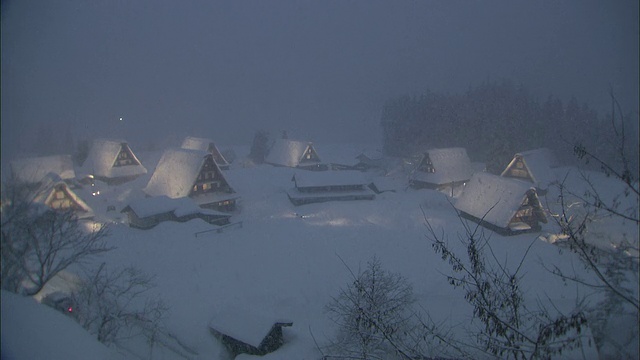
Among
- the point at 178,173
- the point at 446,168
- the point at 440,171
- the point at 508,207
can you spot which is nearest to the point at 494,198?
the point at 508,207

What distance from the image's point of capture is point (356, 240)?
622 inches

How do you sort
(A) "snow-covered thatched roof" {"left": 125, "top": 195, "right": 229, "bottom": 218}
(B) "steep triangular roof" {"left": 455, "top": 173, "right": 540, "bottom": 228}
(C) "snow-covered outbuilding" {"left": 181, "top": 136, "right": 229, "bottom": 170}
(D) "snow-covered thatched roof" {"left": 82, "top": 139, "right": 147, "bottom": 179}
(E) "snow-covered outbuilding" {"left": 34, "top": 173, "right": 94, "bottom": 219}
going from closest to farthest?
(E) "snow-covered outbuilding" {"left": 34, "top": 173, "right": 94, "bottom": 219} → (A) "snow-covered thatched roof" {"left": 125, "top": 195, "right": 229, "bottom": 218} → (B) "steep triangular roof" {"left": 455, "top": 173, "right": 540, "bottom": 228} → (D) "snow-covered thatched roof" {"left": 82, "top": 139, "right": 147, "bottom": 179} → (C) "snow-covered outbuilding" {"left": 181, "top": 136, "right": 229, "bottom": 170}

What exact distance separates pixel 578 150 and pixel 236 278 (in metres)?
11.7

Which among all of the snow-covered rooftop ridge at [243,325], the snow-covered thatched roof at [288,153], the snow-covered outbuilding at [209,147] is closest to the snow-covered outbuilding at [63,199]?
the snow-covered rooftop ridge at [243,325]

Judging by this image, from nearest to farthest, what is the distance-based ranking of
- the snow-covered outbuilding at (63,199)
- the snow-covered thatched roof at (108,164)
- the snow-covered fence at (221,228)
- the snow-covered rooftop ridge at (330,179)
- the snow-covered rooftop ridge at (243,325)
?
the snow-covered rooftop ridge at (243,325) < the snow-covered outbuilding at (63,199) < the snow-covered fence at (221,228) < the snow-covered rooftop ridge at (330,179) < the snow-covered thatched roof at (108,164)

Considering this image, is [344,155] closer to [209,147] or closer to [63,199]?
[209,147]

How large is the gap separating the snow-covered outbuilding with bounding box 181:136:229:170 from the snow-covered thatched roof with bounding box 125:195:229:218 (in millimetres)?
14928

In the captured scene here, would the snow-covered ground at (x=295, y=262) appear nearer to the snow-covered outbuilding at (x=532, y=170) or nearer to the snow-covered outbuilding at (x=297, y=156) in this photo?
the snow-covered outbuilding at (x=532, y=170)

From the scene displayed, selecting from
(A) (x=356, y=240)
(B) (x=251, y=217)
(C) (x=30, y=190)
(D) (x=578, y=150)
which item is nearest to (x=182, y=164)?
(B) (x=251, y=217)

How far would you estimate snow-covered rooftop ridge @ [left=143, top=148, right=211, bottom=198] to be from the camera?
2095 cm

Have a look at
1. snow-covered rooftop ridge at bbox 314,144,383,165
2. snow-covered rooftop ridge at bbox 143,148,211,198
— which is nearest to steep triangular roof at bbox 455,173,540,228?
snow-covered rooftop ridge at bbox 143,148,211,198

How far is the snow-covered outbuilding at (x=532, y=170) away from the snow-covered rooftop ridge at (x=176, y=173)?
86.1ft

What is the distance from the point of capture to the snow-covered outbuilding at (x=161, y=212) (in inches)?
669

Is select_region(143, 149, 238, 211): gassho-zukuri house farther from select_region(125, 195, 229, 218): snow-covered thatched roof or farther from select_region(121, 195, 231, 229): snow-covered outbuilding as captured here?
select_region(121, 195, 231, 229): snow-covered outbuilding
